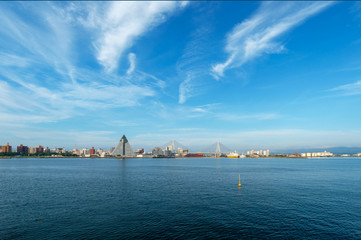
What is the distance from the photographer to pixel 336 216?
35.1m

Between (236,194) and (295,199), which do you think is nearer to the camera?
(295,199)

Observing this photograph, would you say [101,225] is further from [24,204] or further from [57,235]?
[24,204]

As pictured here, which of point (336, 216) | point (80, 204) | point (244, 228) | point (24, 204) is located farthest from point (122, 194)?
point (336, 216)

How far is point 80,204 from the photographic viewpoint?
42188mm

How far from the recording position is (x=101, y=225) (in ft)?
102

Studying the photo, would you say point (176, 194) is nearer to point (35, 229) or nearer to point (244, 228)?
point (244, 228)

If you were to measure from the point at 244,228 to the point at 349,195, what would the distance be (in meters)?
39.1

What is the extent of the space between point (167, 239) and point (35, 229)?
1934cm

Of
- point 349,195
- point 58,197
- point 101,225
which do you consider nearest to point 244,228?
point 101,225

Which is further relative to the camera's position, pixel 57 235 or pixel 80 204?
pixel 80 204

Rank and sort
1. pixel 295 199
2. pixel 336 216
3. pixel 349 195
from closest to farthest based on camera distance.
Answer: pixel 336 216 → pixel 295 199 → pixel 349 195

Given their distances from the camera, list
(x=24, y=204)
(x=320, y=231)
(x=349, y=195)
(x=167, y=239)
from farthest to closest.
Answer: (x=349, y=195), (x=24, y=204), (x=320, y=231), (x=167, y=239)

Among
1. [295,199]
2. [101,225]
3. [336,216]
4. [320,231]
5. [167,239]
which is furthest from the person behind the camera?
[295,199]

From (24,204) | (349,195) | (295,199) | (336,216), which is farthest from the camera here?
(349,195)
